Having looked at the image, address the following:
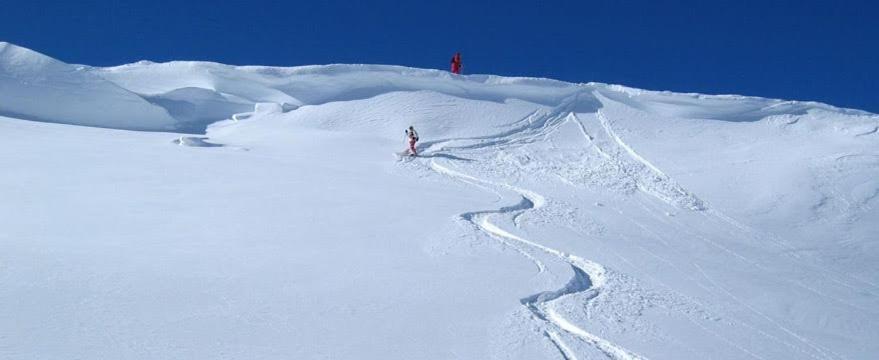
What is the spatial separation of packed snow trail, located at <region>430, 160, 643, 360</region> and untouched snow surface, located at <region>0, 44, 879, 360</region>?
4 cm

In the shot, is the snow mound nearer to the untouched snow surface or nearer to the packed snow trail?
the untouched snow surface

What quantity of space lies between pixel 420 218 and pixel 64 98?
12.2 m

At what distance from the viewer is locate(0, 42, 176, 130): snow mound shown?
61.3 feet

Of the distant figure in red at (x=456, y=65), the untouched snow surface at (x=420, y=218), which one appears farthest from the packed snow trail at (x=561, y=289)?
the distant figure in red at (x=456, y=65)

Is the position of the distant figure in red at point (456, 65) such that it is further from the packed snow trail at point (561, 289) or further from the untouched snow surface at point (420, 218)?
the packed snow trail at point (561, 289)

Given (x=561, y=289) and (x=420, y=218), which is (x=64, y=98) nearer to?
(x=420, y=218)

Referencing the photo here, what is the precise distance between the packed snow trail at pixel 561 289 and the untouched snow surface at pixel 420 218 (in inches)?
1.5

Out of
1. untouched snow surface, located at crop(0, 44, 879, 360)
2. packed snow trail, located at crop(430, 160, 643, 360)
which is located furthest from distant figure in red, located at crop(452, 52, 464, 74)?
packed snow trail, located at crop(430, 160, 643, 360)

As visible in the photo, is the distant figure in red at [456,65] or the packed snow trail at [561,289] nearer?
the packed snow trail at [561,289]

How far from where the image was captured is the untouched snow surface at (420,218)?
21.3ft

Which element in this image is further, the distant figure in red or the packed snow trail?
the distant figure in red

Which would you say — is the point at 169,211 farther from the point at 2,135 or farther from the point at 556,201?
the point at 2,135

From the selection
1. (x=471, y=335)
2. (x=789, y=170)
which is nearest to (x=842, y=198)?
(x=789, y=170)

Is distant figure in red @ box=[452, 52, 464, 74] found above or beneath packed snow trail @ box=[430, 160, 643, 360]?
above
